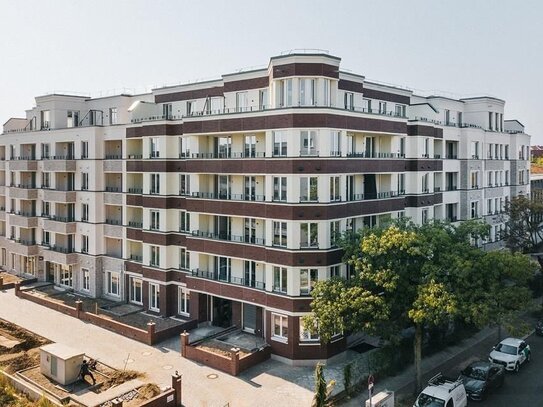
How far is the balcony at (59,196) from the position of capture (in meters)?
48.3

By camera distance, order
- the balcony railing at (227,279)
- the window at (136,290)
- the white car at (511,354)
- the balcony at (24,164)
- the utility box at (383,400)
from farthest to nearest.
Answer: the balcony at (24,164), the window at (136,290), the balcony railing at (227,279), the white car at (511,354), the utility box at (383,400)

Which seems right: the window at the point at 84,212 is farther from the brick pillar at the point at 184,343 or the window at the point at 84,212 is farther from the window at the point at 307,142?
the window at the point at 307,142

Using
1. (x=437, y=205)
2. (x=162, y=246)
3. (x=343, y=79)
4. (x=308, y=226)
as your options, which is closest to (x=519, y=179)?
(x=437, y=205)

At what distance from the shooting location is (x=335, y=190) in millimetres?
33219

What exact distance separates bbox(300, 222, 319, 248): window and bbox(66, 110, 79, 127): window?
31885 millimetres

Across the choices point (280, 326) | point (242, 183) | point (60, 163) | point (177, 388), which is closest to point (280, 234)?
point (242, 183)

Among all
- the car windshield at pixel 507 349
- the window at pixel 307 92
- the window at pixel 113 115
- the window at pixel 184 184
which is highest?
the window at pixel 113 115

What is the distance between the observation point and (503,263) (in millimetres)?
28688

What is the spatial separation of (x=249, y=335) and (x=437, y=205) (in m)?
20.9

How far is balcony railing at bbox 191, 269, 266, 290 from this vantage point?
3478 cm

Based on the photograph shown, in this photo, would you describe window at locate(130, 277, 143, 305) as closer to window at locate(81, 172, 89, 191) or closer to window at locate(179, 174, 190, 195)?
window at locate(179, 174, 190, 195)

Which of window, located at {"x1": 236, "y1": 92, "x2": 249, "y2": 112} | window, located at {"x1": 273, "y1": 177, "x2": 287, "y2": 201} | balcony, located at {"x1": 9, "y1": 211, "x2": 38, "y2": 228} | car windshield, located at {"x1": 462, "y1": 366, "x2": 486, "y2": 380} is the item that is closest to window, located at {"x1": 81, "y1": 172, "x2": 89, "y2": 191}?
balcony, located at {"x1": 9, "y1": 211, "x2": 38, "y2": 228}

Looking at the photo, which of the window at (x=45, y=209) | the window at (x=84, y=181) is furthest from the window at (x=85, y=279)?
the window at (x=45, y=209)

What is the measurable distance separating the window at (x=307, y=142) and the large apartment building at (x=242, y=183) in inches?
3.5
